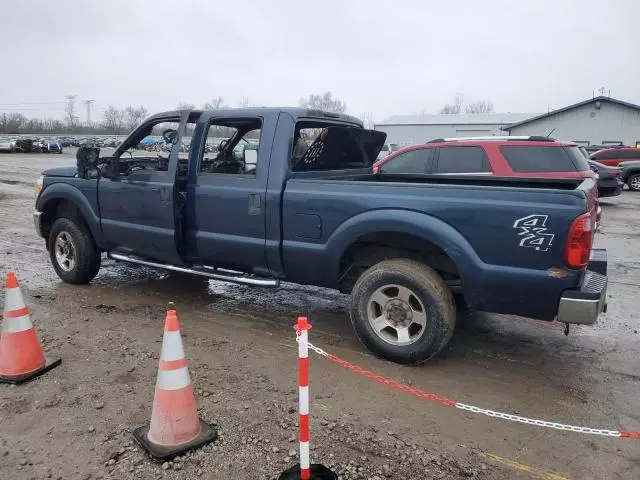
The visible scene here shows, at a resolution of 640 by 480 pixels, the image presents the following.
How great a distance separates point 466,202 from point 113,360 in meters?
3.07

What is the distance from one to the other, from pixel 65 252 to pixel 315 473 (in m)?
4.93

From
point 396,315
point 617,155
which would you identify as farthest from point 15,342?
point 617,155

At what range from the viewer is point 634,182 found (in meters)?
19.7

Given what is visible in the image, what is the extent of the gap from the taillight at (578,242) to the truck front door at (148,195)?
3.54m

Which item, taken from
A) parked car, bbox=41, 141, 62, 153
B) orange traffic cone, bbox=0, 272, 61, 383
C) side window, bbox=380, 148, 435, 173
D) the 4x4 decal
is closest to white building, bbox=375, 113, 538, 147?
parked car, bbox=41, 141, 62, 153

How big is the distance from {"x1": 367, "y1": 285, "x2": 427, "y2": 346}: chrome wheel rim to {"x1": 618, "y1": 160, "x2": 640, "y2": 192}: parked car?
19.0m

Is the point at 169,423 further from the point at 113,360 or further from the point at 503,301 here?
the point at 503,301

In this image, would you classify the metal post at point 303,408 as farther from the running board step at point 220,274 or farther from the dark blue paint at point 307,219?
the running board step at point 220,274

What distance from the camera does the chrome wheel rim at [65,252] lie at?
6256 millimetres

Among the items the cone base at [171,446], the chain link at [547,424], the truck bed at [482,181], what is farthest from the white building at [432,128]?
the cone base at [171,446]

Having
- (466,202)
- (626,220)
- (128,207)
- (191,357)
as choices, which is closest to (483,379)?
(466,202)

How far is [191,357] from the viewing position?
4.31m

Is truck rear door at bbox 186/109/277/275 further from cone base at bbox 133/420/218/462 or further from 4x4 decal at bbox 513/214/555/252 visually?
4x4 decal at bbox 513/214/555/252

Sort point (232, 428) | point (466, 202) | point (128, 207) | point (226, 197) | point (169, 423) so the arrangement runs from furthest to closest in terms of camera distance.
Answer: point (128, 207), point (226, 197), point (466, 202), point (232, 428), point (169, 423)
